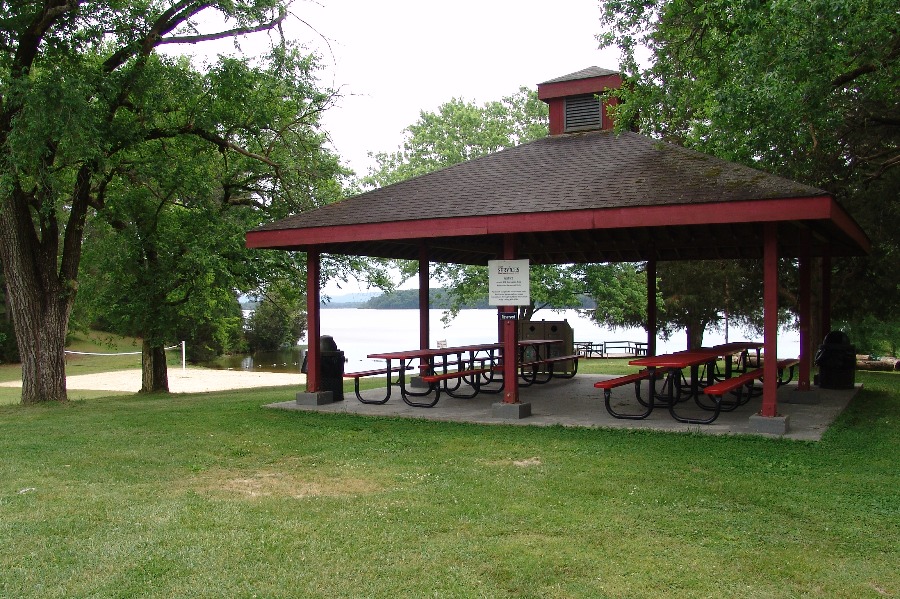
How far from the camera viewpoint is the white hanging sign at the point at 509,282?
9.34m

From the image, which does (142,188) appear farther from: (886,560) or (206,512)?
(886,560)

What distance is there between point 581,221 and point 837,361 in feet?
22.1

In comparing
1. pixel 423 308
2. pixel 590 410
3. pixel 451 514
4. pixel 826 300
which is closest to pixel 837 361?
pixel 826 300

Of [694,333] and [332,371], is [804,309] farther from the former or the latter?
[694,333]

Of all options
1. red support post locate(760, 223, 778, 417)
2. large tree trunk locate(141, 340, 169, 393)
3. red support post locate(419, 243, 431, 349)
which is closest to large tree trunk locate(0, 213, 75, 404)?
large tree trunk locate(141, 340, 169, 393)

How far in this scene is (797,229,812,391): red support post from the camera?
10.8 meters

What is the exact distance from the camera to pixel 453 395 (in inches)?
456

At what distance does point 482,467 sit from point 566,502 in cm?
137

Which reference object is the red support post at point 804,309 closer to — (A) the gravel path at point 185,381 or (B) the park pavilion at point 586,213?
(B) the park pavilion at point 586,213

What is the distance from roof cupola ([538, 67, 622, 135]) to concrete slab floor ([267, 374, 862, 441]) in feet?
15.9

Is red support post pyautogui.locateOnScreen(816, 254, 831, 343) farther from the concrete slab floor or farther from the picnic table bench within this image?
the picnic table bench

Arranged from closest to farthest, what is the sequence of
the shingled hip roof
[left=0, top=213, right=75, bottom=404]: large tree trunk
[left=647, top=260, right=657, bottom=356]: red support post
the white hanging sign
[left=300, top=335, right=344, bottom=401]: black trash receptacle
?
the shingled hip roof → the white hanging sign → [left=300, top=335, right=344, bottom=401]: black trash receptacle → [left=647, top=260, right=657, bottom=356]: red support post → [left=0, top=213, right=75, bottom=404]: large tree trunk

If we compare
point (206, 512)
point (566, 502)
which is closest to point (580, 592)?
point (566, 502)

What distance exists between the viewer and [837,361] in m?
12.6
